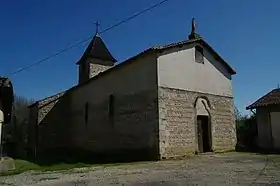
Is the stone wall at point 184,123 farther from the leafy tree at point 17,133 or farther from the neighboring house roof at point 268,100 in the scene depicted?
the leafy tree at point 17,133

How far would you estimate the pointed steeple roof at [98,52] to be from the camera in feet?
107

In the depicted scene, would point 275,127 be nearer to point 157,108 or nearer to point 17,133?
point 157,108

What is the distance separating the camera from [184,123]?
58.0ft

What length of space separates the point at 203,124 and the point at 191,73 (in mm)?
3155

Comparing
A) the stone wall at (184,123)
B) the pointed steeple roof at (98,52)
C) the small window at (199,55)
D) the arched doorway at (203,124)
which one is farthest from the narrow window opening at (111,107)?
the pointed steeple roof at (98,52)

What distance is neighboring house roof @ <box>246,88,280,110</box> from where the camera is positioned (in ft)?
67.2

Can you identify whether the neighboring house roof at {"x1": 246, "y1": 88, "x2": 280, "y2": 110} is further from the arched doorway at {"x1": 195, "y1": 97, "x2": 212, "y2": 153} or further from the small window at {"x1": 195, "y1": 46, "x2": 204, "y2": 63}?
the small window at {"x1": 195, "y1": 46, "x2": 204, "y2": 63}

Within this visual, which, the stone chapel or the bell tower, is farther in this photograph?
the bell tower

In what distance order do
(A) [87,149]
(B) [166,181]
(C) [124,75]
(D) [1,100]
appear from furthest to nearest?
1. (A) [87,149]
2. (C) [124,75]
3. (D) [1,100]
4. (B) [166,181]

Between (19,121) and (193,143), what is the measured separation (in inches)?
1014

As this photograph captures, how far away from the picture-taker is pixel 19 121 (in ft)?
122

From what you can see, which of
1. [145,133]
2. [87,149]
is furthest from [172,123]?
[87,149]

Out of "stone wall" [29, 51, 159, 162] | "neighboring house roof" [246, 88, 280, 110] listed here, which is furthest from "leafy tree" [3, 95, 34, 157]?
"neighboring house roof" [246, 88, 280, 110]

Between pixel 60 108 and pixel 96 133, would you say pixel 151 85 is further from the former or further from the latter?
pixel 60 108
